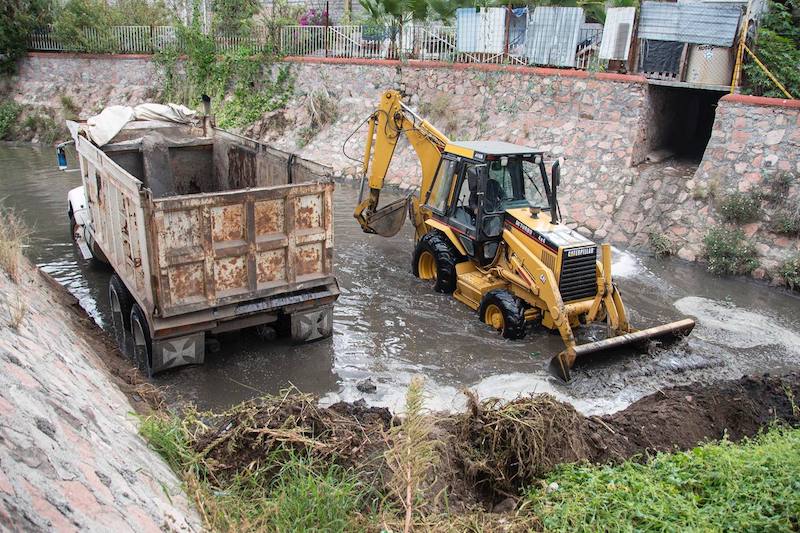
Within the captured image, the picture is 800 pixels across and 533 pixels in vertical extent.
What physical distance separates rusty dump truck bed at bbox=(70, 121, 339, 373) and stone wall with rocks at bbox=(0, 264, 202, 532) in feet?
4.22

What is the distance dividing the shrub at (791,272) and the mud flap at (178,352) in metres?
9.53

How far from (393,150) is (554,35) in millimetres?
7590

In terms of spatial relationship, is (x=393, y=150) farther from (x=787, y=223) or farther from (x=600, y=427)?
(x=787, y=223)

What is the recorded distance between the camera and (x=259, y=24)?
2281cm

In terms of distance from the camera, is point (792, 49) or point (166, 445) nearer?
point (166, 445)

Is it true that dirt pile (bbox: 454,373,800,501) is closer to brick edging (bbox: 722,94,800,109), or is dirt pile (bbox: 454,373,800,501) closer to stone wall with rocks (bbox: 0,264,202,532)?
stone wall with rocks (bbox: 0,264,202,532)

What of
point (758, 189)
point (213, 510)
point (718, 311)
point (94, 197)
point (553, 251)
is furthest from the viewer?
point (758, 189)

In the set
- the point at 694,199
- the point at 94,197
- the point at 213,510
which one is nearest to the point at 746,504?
the point at 213,510

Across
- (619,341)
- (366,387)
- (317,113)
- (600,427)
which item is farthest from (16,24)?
(600,427)

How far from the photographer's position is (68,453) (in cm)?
362

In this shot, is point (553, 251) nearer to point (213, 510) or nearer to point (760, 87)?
point (213, 510)

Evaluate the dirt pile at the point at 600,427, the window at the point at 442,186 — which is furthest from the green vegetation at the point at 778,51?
the dirt pile at the point at 600,427

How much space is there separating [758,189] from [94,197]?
1138cm

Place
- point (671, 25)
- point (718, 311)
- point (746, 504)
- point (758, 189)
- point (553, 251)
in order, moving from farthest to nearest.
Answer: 1. point (671, 25)
2. point (758, 189)
3. point (718, 311)
4. point (553, 251)
5. point (746, 504)
